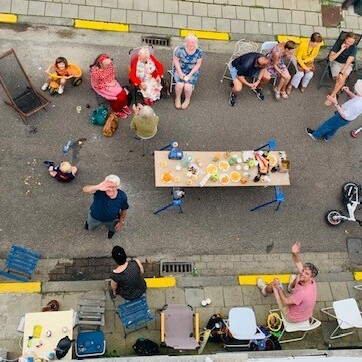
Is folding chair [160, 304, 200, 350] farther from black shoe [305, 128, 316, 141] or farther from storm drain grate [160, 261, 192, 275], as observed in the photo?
black shoe [305, 128, 316, 141]

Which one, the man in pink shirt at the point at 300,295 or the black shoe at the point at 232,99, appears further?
the black shoe at the point at 232,99

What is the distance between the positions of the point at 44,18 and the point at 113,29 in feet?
5.08

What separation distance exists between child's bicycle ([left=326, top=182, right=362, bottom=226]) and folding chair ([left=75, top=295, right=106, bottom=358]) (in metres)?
4.89

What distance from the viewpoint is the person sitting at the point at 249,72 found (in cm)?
980

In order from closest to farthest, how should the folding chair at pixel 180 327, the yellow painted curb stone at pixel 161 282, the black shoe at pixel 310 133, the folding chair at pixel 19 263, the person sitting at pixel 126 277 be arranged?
the person sitting at pixel 126 277, the folding chair at pixel 180 327, the folding chair at pixel 19 263, the yellow painted curb stone at pixel 161 282, the black shoe at pixel 310 133

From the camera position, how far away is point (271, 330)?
825 centimetres

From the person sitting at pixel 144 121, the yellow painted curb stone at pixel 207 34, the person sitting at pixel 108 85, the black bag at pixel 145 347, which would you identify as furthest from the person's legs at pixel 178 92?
the black bag at pixel 145 347

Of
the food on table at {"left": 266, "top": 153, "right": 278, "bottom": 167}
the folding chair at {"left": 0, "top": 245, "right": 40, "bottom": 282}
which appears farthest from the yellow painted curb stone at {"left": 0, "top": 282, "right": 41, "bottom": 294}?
the food on table at {"left": 266, "top": 153, "right": 278, "bottom": 167}

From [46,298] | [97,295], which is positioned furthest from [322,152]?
[46,298]

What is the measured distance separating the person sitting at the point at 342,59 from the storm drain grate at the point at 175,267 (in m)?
5.15

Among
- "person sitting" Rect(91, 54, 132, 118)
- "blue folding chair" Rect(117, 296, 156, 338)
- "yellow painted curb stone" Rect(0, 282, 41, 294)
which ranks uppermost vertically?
"person sitting" Rect(91, 54, 132, 118)

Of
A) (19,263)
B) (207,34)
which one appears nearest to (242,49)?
(207,34)

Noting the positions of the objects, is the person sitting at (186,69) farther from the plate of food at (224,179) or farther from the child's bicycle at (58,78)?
the plate of food at (224,179)

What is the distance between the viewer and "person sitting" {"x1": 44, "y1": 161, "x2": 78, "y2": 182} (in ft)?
28.4
